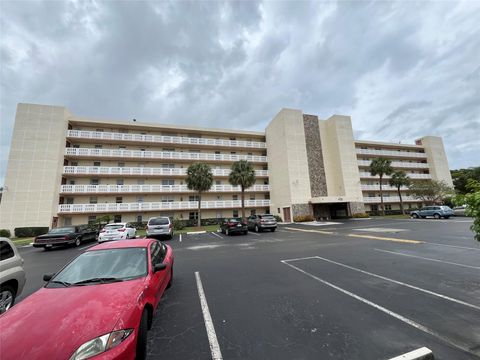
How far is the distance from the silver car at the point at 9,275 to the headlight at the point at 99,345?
4.08 m

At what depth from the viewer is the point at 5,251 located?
4.90 m

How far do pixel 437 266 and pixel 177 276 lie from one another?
8.90 metres

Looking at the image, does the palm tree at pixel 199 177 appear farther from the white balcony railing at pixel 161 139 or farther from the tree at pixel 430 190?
the tree at pixel 430 190

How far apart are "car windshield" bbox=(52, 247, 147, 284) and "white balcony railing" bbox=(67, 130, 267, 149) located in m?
31.8

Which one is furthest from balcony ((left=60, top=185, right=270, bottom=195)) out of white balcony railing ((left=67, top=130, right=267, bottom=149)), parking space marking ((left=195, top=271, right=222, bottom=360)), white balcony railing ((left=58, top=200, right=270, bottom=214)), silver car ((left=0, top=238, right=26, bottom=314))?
parking space marking ((left=195, top=271, right=222, bottom=360))

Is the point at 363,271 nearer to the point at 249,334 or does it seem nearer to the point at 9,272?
the point at 249,334

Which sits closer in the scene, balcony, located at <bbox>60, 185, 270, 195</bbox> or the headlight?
the headlight

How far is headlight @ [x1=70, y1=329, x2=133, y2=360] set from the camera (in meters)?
2.12

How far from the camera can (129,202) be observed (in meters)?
30.7

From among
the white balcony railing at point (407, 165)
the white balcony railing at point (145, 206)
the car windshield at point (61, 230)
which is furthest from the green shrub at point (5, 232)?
the white balcony railing at point (407, 165)

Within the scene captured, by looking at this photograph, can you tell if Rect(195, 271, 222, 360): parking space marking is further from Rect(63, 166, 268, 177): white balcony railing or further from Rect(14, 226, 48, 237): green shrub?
Rect(14, 226, 48, 237): green shrub

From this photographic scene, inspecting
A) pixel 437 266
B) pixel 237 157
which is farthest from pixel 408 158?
pixel 437 266

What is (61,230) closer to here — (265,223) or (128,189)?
(128,189)

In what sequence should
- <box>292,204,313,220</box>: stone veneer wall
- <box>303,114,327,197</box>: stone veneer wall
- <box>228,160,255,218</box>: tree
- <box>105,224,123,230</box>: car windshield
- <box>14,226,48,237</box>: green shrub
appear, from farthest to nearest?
1. <box>303,114,327,197</box>: stone veneer wall
2. <box>292,204,313,220</box>: stone veneer wall
3. <box>228,160,255,218</box>: tree
4. <box>14,226,48,237</box>: green shrub
5. <box>105,224,123,230</box>: car windshield
